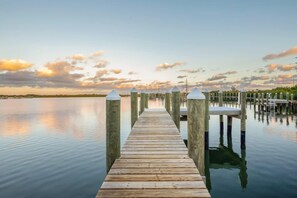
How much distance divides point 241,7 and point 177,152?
19.5 meters

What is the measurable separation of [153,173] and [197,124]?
1.37 meters

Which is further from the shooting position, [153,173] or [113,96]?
[113,96]

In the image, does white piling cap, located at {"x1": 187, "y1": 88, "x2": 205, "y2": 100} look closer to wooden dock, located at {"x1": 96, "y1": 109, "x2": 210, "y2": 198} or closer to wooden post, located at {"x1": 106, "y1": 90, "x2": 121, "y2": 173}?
wooden dock, located at {"x1": 96, "y1": 109, "x2": 210, "y2": 198}

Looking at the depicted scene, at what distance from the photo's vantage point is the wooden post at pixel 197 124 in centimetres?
473

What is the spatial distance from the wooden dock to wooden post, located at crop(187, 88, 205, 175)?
0.23 meters

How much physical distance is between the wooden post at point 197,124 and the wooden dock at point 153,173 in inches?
9.0

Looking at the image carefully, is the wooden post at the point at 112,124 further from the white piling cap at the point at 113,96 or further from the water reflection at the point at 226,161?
the water reflection at the point at 226,161

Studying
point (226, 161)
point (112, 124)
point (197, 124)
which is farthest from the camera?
point (226, 161)

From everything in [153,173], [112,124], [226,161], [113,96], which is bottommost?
[226,161]

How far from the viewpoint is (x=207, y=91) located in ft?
46.1

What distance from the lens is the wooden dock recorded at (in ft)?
11.5

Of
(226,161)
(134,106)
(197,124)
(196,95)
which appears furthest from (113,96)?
(226,161)

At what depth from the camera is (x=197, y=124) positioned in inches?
187

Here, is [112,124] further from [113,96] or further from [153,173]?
[153,173]
